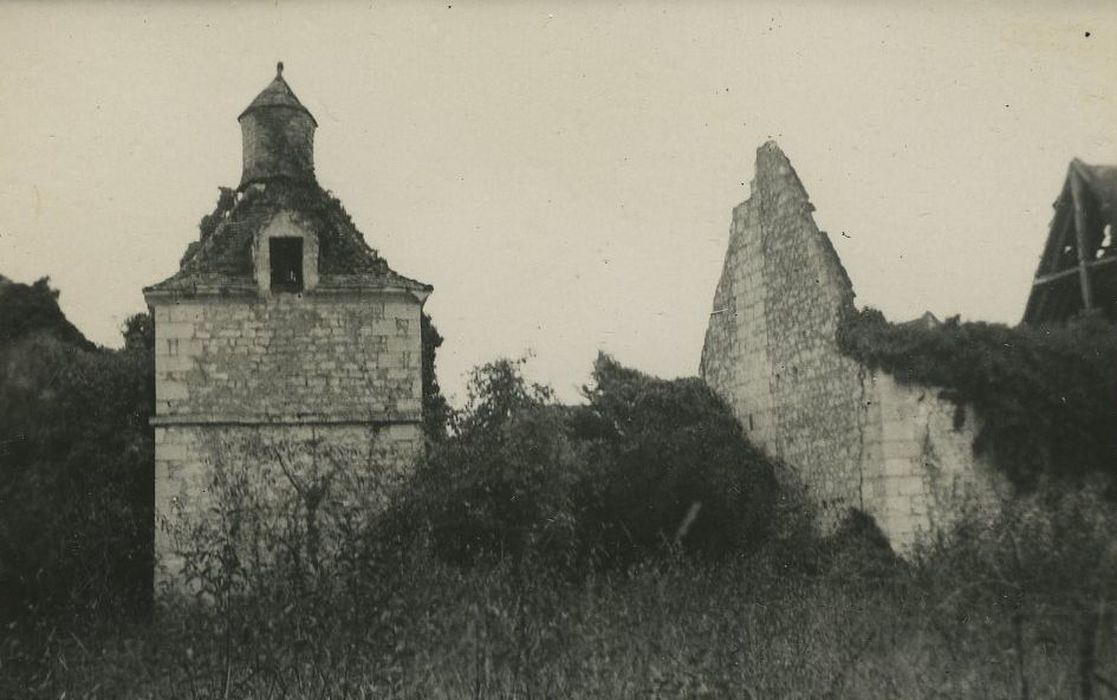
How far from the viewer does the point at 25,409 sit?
14664mm

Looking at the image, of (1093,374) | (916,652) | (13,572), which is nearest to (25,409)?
(13,572)

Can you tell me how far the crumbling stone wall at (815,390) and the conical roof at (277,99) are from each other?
6831 mm

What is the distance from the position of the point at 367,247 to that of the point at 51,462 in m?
5.13

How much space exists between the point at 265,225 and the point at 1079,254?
38.4ft

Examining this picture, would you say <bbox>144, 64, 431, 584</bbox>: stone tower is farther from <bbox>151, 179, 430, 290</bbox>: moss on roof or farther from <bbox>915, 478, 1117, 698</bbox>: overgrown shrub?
<bbox>915, 478, 1117, 698</bbox>: overgrown shrub

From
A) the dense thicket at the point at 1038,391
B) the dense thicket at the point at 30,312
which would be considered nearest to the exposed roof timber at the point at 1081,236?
the dense thicket at the point at 1038,391

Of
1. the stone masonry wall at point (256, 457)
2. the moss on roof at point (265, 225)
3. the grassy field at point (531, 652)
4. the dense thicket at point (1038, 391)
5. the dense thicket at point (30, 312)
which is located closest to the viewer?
the grassy field at point (531, 652)

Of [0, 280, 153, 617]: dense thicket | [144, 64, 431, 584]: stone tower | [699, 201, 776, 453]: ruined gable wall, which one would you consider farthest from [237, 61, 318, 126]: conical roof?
[699, 201, 776, 453]: ruined gable wall

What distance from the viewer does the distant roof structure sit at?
15461 mm

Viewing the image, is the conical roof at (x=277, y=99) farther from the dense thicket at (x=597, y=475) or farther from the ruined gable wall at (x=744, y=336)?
the ruined gable wall at (x=744, y=336)

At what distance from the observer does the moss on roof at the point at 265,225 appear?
579 inches

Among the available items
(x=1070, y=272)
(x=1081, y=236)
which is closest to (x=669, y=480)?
(x=1070, y=272)

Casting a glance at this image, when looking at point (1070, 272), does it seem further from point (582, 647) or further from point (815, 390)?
point (582, 647)

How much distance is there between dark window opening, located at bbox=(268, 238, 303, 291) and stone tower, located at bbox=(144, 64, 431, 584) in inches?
2.7
